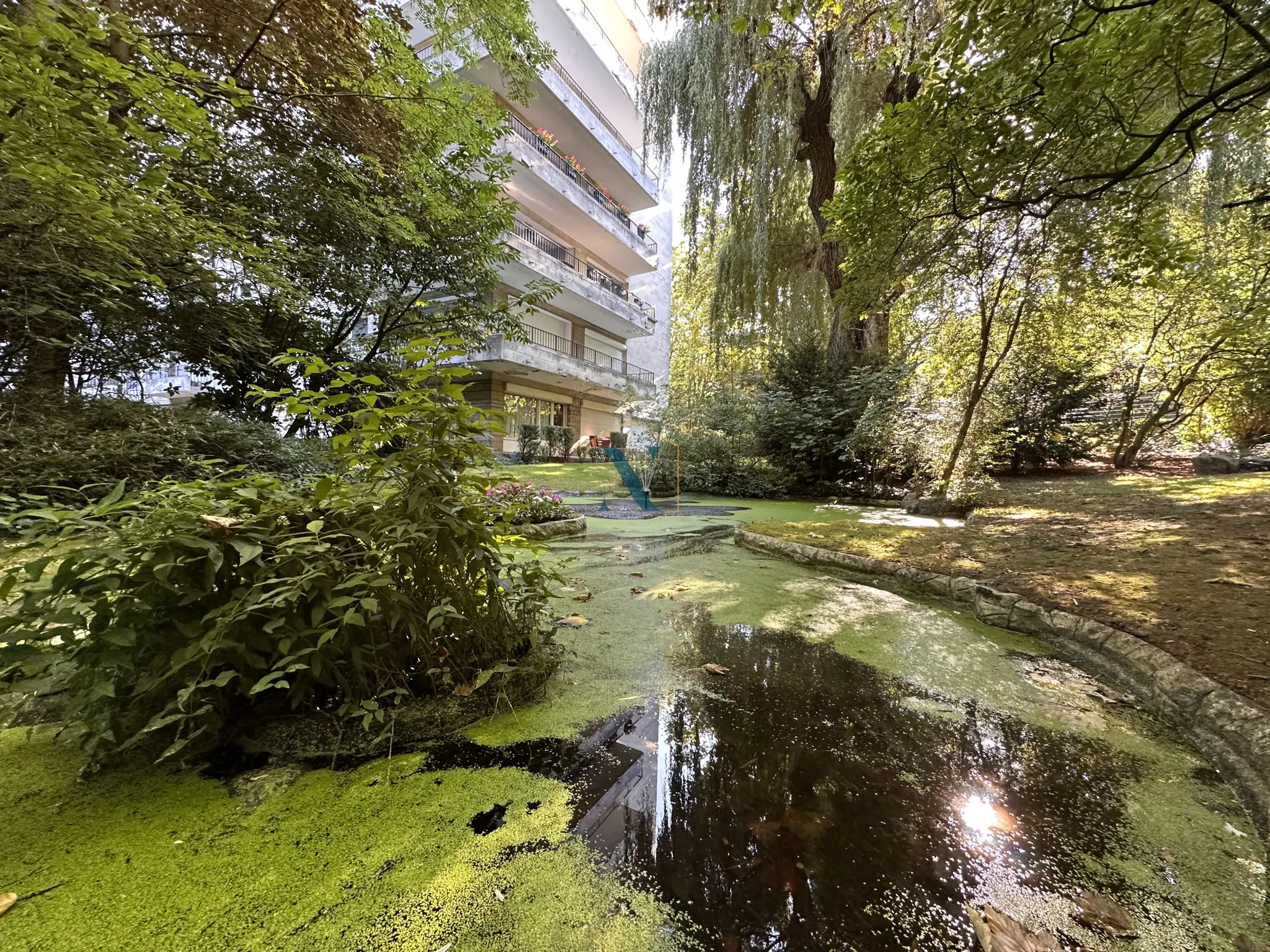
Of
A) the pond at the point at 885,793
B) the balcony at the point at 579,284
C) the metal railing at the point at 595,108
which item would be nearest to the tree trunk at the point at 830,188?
the metal railing at the point at 595,108

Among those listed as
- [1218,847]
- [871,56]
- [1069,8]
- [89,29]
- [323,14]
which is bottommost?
[1218,847]

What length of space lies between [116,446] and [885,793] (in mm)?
4580

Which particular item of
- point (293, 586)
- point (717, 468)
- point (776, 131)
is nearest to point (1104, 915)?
point (293, 586)

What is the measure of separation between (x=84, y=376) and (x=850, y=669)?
625 cm

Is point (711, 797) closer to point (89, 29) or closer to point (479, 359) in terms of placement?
point (89, 29)

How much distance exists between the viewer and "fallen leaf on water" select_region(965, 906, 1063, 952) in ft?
2.29

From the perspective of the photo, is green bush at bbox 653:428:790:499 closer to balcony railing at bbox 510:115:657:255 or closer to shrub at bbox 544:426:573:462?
shrub at bbox 544:426:573:462

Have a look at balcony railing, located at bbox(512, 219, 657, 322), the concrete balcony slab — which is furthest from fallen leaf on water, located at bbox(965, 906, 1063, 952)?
balcony railing, located at bbox(512, 219, 657, 322)

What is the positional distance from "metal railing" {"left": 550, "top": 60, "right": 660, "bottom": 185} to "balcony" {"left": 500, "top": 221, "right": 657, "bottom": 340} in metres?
3.27

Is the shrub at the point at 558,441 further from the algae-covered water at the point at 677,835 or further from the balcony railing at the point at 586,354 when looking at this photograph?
the algae-covered water at the point at 677,835

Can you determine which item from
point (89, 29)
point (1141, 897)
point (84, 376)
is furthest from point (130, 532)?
point (84, 376)

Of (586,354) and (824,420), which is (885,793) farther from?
(586,354)

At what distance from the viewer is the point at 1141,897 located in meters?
0.78

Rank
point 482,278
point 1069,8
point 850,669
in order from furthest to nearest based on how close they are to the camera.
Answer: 1. point 482,278
2. point 1069,8
3. point 850,669
